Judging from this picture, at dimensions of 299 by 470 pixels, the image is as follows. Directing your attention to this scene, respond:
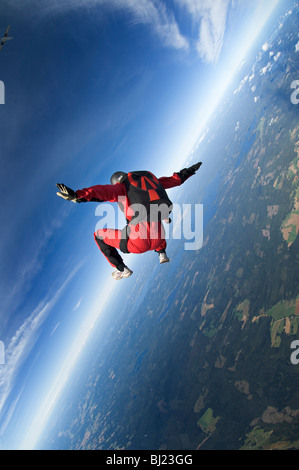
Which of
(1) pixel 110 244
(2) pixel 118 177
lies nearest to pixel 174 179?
(2) pixel 118 177

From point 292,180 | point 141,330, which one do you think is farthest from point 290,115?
point 141,330

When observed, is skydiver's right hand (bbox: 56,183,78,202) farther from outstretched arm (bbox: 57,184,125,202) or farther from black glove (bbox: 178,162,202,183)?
black glove (bbox: 178,162,202,183)

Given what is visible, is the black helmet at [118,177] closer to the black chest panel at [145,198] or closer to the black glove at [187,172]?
the black chest panel at [145,198]

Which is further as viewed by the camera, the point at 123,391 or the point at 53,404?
the point at 53,404

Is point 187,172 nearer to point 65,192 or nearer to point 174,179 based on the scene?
point 174,179

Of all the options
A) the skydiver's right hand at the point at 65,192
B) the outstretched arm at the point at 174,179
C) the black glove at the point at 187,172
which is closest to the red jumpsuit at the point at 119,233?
the skydiver's right hand at the point at 65,192

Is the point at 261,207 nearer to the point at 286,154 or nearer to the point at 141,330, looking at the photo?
the point at 286,154
